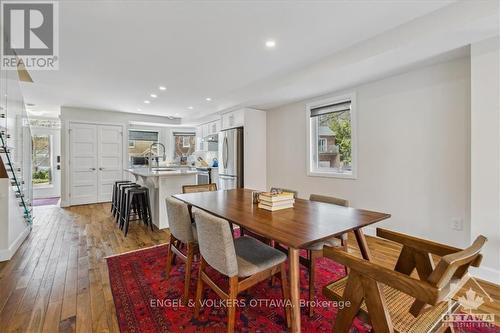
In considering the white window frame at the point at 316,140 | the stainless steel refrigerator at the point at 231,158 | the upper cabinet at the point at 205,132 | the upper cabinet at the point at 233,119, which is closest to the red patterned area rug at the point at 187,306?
the white window frame at the point at 316,140

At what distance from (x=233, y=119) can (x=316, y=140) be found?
6.11 ft

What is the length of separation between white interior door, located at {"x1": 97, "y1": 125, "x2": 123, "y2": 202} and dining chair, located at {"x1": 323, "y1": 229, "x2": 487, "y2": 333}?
21.1ft

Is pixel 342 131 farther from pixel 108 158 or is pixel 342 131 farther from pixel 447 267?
pixel 108 158

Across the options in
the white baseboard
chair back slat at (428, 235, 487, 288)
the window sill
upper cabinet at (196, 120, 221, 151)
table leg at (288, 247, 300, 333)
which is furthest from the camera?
upper cabinet at (196, 120, 221, 151)

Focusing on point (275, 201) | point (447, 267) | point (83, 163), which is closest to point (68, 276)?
point (275, 201)

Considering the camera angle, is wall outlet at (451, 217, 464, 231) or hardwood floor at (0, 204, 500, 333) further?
wall outlet at (451, 217, 464, 231)

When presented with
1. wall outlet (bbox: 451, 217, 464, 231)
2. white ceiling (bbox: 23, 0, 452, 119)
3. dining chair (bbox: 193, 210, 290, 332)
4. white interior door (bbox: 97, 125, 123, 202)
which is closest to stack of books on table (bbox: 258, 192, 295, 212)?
dining chair (bbox: 193, 210, 290, 332)

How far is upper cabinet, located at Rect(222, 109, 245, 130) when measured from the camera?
4.82m

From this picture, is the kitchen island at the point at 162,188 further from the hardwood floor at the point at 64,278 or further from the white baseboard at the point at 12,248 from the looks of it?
the white baseboard at the point at 12,248

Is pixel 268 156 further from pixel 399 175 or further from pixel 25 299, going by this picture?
pixel 25 299

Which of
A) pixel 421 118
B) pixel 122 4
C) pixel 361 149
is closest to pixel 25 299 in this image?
pixel 122 4

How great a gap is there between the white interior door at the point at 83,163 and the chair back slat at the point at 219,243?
577 centimetres

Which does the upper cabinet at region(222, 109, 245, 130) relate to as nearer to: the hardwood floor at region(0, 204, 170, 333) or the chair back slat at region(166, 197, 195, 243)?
the hardwood floor at region(0, 204, 170, 333)

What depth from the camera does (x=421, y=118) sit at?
2.84 metres
